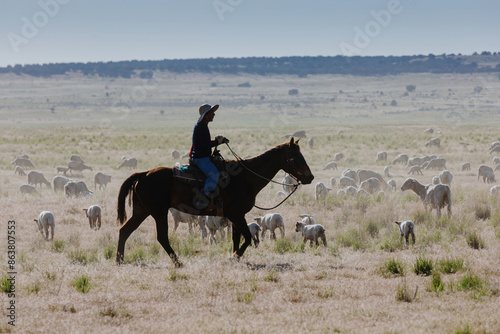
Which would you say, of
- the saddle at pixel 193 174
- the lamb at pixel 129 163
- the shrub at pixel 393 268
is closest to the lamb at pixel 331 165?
the lamb at pixel 129 163

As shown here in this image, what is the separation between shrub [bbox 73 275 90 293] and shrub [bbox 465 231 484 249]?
24.5ft

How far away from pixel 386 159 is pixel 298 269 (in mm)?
28918

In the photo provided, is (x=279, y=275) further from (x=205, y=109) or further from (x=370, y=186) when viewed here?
(x=370, y=186)

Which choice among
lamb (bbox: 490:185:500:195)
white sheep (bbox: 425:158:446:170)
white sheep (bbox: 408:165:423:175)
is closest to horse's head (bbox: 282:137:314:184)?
lamb (bbox: 490:185:500:195)

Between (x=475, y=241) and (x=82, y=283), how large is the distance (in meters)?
7.64

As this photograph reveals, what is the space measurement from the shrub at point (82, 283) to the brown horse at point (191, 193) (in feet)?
6.66

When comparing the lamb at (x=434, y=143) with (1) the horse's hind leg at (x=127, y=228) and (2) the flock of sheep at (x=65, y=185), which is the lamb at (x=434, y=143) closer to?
(2) the flock of sheep at (x=65, y=185)

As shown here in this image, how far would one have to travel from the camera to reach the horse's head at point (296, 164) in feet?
35.5

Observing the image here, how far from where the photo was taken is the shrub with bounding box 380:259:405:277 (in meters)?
8.96

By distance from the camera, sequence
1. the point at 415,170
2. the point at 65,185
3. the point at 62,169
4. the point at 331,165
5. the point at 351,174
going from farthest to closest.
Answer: the point at 331,165 < the point at 62,169 < the point at 415,170 < the point at 351,174 < the point at 65,185

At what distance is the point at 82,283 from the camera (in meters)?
8.26

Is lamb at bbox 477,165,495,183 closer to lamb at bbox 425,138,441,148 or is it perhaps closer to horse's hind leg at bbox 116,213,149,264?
lamb at bbox 425,138,441,148

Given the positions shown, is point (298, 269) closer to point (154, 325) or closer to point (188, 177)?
point (188, 177)

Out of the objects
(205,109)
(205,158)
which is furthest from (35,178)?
(205,158)
